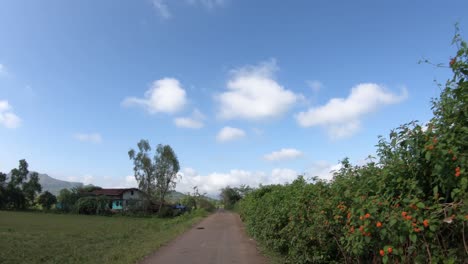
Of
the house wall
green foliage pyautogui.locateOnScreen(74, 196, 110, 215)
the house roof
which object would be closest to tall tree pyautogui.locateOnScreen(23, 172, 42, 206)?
the house roof

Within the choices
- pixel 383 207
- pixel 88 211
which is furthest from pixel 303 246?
pixel 88 211

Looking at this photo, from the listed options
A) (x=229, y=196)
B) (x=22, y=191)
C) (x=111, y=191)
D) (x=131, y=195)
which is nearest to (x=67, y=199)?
(x=111, y=191)

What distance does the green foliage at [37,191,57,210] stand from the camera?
61500 millimetres

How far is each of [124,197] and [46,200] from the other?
534 inches

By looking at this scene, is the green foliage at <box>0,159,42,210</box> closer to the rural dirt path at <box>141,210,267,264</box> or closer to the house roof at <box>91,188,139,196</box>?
the house roof at <box>91,188,139,196</box>

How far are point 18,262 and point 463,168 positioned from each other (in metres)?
12.4

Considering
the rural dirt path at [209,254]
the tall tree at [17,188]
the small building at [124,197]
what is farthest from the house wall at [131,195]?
the rural dirt path at [209,254]

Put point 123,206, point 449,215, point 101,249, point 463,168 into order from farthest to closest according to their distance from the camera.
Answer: point 123,206 → point 101,249 → point 449,215 → point 463,168

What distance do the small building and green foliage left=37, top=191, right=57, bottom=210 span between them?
6878 millimetres

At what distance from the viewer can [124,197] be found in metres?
62.5

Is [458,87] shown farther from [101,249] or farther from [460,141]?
[101,249]

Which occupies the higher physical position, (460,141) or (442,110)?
(442,110)

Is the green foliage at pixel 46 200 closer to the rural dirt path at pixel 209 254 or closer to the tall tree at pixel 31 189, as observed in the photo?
the tall tree at pixel 31 189

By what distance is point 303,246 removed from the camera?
666 centimetres
